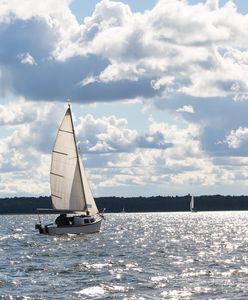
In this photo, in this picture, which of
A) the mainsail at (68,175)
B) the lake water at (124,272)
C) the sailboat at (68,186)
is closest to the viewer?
the lake water at (124,272)

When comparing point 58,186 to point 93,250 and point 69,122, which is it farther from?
point 93,250

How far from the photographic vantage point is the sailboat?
103 meters

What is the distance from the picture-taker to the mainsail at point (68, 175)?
104562mm

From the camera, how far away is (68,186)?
10619 centimetres

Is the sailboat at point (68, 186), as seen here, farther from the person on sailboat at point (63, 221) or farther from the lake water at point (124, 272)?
the lake water at point (124, 272)

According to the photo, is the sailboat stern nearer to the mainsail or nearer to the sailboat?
the sailboat

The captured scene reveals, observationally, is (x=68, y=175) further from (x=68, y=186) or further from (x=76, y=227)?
(x=76, y=227)

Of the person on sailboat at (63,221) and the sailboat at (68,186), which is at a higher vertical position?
the sailboat at (68,186)

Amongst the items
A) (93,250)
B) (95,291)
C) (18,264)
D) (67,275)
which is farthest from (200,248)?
(95,291)

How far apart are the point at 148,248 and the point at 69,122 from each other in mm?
31357

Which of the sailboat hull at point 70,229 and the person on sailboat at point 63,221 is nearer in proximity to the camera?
the sailboat hull at point 70,229

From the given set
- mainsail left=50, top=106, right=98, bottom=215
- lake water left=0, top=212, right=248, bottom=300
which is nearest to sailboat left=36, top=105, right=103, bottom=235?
mainsail left=50, top=106, right=98, bottom=215

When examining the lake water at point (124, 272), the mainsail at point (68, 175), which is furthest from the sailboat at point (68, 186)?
the lake water at point (124, 272)

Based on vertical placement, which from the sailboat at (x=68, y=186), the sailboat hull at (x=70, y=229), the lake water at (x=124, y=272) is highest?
the sailboat at (x=68, y=186)
